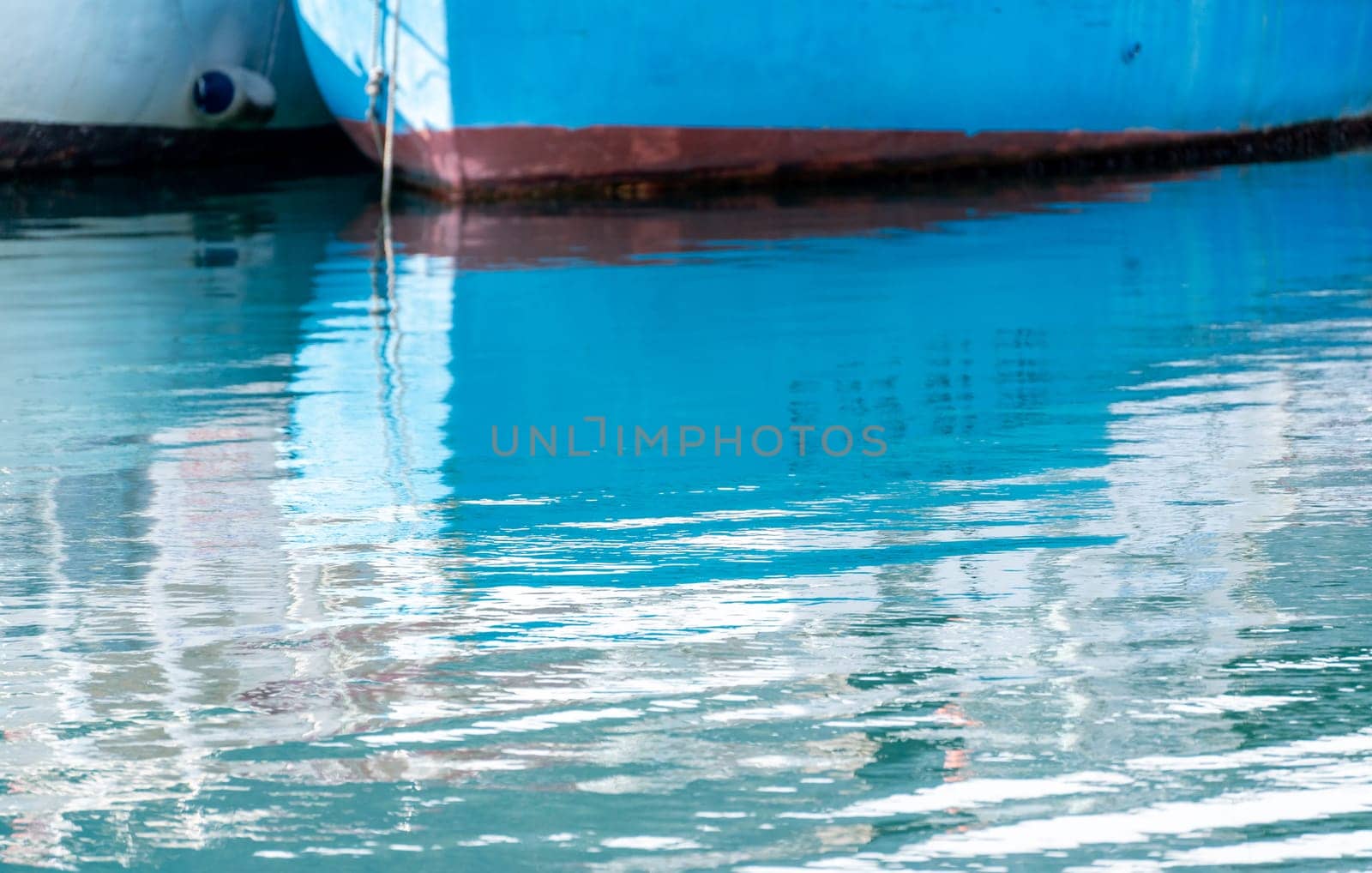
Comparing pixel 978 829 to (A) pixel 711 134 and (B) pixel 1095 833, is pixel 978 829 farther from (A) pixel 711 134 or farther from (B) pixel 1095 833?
(A) pixel 711 134

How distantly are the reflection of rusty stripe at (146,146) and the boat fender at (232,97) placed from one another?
226 millimetres

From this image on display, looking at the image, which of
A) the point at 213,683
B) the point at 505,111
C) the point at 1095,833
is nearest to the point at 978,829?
the point at 1095,833

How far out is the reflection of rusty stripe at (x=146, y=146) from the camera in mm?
9578

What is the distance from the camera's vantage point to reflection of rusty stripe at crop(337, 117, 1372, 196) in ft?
26.0

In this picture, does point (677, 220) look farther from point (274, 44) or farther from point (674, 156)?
point (274, 44)

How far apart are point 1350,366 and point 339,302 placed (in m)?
2.85

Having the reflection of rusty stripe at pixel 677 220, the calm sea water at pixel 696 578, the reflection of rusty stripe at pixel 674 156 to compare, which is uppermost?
the reflection of rusty stripe at pixel 674 156

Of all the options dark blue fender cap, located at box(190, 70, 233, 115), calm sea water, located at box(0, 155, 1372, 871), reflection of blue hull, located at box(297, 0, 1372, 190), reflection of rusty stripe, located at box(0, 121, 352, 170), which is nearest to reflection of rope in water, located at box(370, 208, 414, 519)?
calm sea water, located at box(0, 155, 1372, 871)

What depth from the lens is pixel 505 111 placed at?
7.81m

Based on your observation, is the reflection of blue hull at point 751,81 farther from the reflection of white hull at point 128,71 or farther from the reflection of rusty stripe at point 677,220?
the reflection of white hull at point 128,71

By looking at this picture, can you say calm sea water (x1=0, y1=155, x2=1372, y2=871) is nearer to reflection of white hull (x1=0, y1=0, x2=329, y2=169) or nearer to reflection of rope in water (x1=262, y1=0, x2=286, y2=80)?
reflection of white hull (x1=0, y1=0, x2=329, y2=169)

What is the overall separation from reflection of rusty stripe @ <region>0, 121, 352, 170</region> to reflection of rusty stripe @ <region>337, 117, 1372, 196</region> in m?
1.75

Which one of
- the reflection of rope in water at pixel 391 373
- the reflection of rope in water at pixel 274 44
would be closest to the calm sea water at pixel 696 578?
the reflection of rope in water at pixel 391 373

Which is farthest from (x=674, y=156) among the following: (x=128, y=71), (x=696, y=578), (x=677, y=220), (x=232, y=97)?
(x=696, y=578)
